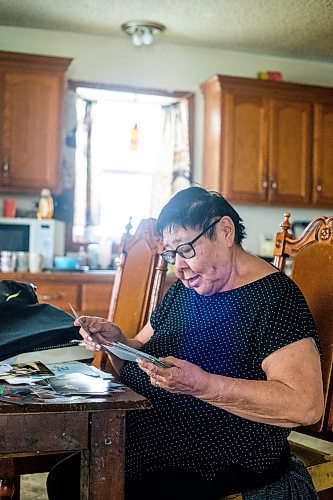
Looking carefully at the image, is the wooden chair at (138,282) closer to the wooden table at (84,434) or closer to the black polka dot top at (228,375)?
the black polka dot top at (228,375)

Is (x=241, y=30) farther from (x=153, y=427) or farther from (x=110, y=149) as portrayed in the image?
(x=153, y=427)

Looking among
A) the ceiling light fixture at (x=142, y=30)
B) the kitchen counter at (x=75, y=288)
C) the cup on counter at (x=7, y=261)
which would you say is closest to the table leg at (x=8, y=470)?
the kitchen counter at (x=75, y=288)

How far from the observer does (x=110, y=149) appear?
4867mm

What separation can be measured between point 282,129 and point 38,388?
12.2 feet

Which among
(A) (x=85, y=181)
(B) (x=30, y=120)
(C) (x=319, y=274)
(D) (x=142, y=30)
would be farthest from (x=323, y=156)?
(C) (x=319, y=274)

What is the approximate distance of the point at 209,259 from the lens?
1624 millimetres

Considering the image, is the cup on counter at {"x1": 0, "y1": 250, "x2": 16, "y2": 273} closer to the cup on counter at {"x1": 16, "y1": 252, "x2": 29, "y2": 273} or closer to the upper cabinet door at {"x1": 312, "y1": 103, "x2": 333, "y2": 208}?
the cup on counter at {"x1": 16, "y1": 252, "x2": 29, "y2": 273}

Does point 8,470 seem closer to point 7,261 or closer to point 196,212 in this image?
point 196,212

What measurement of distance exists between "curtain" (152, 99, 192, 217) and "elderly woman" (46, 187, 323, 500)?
3.17 meters

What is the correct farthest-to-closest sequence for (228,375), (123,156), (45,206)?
(123,156) < (45,206) < (228,375)

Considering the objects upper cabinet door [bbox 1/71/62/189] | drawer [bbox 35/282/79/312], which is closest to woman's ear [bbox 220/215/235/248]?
drawer [bbox 35/282/79/312]

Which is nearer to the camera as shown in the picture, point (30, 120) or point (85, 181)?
point (30, 120)

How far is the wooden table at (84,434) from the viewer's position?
124 cm

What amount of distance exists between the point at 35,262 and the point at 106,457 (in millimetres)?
3009
